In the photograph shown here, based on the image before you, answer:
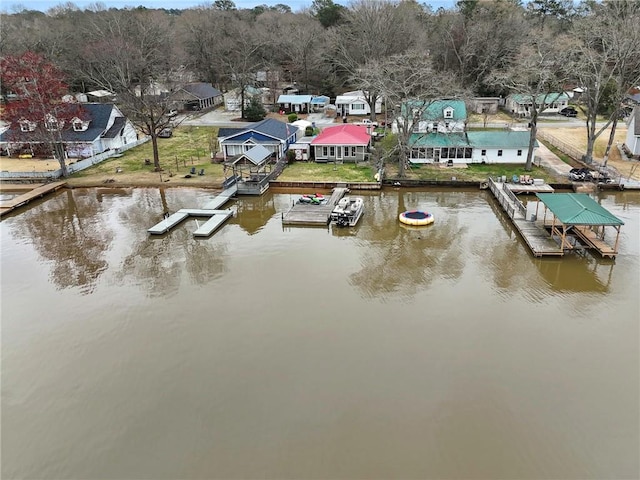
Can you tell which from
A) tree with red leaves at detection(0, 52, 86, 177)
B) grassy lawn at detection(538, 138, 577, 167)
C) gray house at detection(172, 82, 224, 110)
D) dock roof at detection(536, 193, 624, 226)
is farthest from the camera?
gray house at detection(172, 82, 224, 110)

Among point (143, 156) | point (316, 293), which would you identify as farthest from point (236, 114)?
point (316, 293)

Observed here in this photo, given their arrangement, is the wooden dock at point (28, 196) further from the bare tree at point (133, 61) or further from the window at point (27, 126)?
→ the bare tree at point (133, 61)

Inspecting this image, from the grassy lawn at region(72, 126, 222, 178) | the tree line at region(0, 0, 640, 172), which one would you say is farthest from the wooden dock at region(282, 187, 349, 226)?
the tree line at region(0, 0, 640, 172)

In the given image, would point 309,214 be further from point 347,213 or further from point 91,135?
point 91,135

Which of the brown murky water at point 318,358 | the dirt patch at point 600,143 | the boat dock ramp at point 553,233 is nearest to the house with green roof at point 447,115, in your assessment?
the dirt patch at point 600,143

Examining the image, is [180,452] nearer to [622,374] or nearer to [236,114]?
[622,374]

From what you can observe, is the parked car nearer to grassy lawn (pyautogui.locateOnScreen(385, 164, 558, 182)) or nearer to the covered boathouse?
grassy lawn (pyautogui.locateOnScreen(385, 164, 558, 182))

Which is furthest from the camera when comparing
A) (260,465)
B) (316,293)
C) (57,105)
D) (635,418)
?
(57,105)
